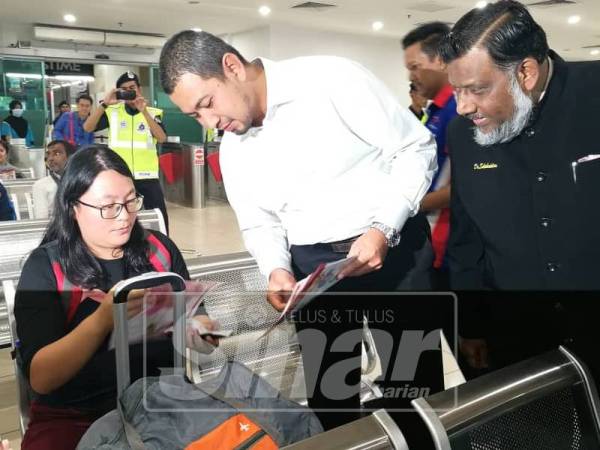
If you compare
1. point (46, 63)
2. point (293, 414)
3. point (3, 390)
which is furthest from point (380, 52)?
point (293, 414)

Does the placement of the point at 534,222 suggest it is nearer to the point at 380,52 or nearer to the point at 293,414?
the point at 293,414

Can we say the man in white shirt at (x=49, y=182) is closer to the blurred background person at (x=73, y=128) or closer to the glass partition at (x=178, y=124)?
the blurred background person at (x=73, y=128)

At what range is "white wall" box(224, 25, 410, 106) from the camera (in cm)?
→ 1273

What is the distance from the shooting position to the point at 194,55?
140 centimetres

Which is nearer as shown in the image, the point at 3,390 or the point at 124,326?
the point at 124,326

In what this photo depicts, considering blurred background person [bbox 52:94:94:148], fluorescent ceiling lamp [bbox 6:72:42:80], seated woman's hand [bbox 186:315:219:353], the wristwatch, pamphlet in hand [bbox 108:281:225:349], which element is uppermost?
fluorescent ceiling lamp [bbox 6:72:42:80]

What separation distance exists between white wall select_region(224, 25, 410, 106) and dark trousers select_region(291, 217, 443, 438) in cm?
1075

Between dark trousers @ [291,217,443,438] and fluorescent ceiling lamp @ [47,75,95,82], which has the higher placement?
fluorescent ceiling lamp @ [47,75,95,82]

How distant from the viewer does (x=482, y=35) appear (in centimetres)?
131

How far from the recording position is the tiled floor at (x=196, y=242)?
2.55 m

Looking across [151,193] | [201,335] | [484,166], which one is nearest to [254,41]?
[151,193]

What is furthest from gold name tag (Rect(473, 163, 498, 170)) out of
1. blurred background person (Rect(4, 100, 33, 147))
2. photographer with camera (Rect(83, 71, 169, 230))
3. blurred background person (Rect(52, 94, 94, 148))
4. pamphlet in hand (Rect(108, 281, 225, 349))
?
blurred background person (Rect(4, 100, 33, 147))

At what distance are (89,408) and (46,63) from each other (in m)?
14.6

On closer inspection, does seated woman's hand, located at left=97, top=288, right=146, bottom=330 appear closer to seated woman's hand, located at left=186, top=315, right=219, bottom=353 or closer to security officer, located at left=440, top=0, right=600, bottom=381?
seated woman's hand, located at left=186, top=315, right=219, bottom=353
